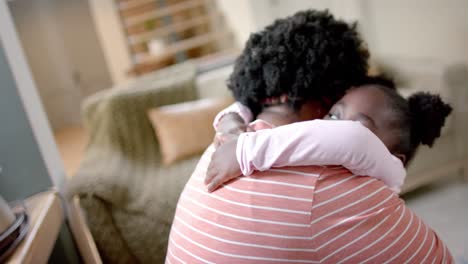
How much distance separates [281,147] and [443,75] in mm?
1710

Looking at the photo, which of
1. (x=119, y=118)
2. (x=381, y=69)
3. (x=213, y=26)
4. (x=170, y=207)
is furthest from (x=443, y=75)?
(x=213, y=26)

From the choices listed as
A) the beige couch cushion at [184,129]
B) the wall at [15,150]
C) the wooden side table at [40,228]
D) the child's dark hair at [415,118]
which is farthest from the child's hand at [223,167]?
the beige couch cushion at [184,129]

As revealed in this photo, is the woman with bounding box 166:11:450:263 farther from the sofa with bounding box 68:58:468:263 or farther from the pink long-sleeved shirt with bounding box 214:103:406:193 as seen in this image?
the sofa with bounding box 68:58:468:263

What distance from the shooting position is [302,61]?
33.9 inches

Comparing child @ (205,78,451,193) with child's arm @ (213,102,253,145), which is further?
child's arm @ (213,102,253,145)

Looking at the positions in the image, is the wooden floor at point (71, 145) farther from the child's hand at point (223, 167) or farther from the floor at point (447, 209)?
the child's hand at point (223, 167)

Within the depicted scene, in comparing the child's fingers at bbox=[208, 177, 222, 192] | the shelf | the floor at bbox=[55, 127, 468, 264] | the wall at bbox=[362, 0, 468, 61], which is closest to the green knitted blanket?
the child's fingers at bbox=[208, 177, 222, 192]

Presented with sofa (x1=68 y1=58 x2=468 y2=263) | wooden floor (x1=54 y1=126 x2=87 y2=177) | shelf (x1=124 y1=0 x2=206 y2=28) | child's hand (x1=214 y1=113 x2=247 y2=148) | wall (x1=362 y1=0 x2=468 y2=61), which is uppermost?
shelf (x1=124 y1=0 x2=206 y2=28)

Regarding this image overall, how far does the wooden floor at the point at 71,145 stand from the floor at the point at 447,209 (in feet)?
8.30

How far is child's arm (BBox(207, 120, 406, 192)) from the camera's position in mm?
676

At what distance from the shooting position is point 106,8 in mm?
4281

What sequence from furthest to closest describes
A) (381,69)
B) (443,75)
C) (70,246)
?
(381,69)
(443,75)
(70,246)

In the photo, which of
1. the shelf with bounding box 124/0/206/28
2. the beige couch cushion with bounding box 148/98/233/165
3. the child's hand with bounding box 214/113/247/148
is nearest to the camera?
the child's hand with bounding box 214/113/247/148

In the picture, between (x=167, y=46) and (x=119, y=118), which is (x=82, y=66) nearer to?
(x=167, y=46)
